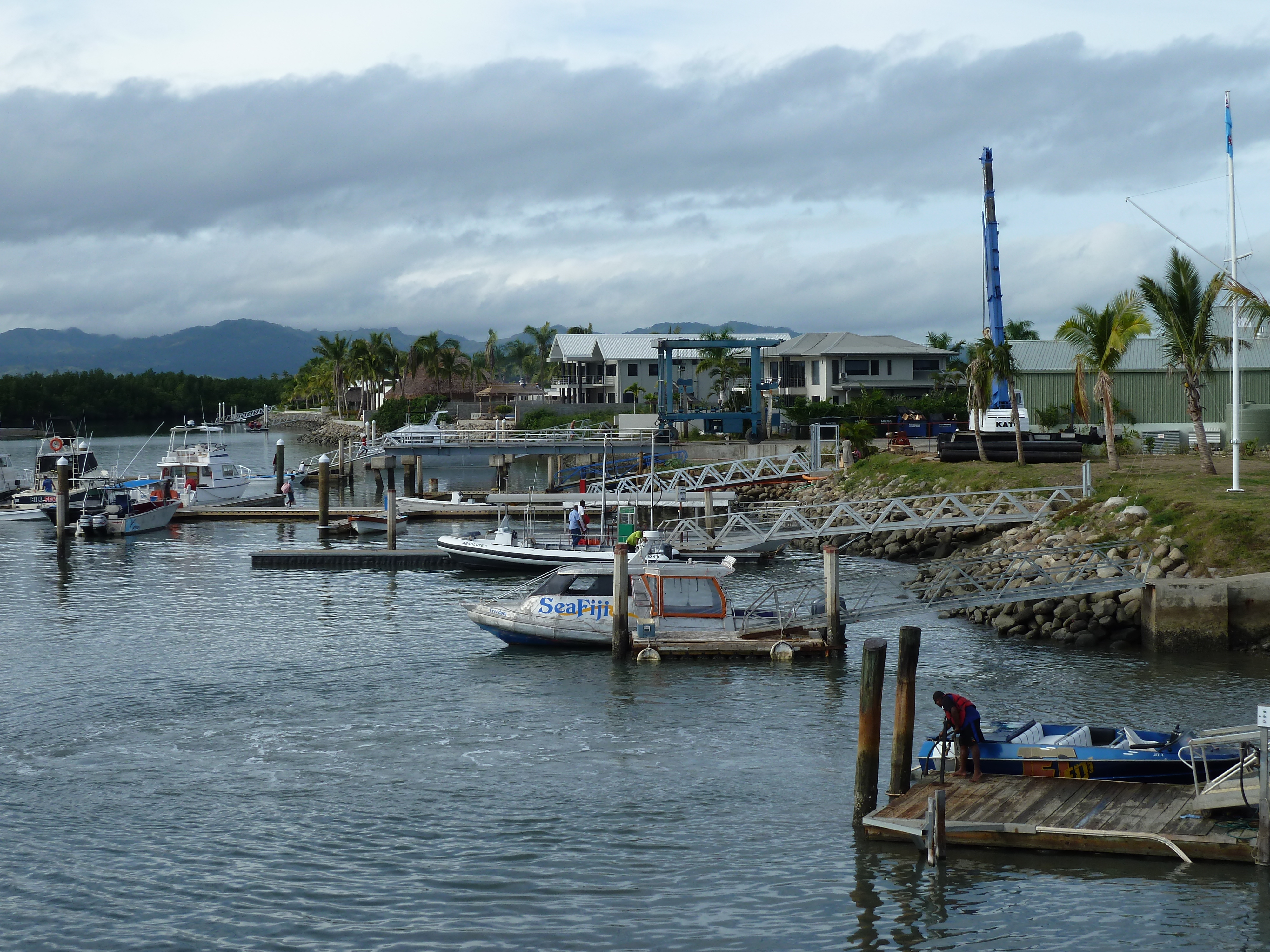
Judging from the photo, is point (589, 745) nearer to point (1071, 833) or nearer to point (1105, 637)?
point (1071, 833)

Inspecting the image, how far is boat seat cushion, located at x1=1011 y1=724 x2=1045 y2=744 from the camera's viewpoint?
17.3 meters

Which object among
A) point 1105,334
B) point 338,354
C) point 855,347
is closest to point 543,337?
point 338,354

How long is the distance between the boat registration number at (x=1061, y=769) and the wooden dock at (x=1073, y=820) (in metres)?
0.07

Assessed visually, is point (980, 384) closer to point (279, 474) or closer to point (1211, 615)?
point (1211, 615)

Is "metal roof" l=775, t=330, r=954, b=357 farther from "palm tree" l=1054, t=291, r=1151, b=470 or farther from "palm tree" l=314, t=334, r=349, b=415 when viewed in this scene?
"palm tree" l=314, t=334, r=349, b=415

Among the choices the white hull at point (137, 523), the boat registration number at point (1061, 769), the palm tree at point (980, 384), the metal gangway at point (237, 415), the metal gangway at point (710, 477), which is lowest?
the boat registration number at point (1061, 769)

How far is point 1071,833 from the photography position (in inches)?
592

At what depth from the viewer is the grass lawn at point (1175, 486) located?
94.2 ft

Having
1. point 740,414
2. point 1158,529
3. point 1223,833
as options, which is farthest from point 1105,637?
point 740,414

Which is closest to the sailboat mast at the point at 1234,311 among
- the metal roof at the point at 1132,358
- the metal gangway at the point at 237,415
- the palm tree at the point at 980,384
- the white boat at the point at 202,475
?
the palm tree at the point at 980,384

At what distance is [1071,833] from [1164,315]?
84.0ft

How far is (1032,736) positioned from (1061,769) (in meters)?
0.74

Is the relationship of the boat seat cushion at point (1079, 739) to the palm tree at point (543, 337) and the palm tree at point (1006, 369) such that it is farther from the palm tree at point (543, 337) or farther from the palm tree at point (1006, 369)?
the palm tree at point (543, 337)

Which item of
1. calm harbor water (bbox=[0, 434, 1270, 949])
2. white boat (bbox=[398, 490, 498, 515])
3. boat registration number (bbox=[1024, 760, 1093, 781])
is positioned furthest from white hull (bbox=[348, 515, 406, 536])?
boat registration number (bbox=[1024, 760, 1093, 781])
